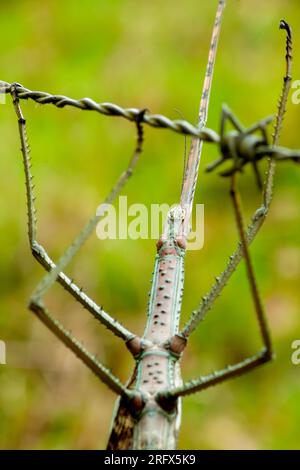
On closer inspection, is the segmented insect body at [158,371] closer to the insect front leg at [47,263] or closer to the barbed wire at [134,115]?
the insect front leg at [47,263]

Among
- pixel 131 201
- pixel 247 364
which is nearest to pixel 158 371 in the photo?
pixel 247 364

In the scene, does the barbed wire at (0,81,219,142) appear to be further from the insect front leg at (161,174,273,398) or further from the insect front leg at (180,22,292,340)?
the insect front leg at (180,22,292,340)

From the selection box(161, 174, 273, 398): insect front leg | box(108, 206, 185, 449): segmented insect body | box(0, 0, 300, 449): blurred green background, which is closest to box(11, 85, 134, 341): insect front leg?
box(108, 206, 185, 449): segmented insect body

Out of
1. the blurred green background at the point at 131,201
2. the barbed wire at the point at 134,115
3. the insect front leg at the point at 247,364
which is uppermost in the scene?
the blurred green background at the point at 131,201

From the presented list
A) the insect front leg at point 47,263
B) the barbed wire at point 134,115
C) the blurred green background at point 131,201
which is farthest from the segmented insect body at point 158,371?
the blurred green background at point 131,201

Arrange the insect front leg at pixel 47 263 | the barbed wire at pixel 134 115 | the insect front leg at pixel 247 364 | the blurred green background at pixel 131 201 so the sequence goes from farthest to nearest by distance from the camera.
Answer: the blurred green background at pixel 131 201 → the insect front leg at pixel 47 263 → the insect front leg at pixel 247 364 → the barbed wire at pixel 134 115

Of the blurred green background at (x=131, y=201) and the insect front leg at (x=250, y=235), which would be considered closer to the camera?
the insect front leg at (x=250, y=235)

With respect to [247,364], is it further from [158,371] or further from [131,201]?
[131,201]

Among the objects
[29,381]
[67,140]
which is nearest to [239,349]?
A: [29,381]
